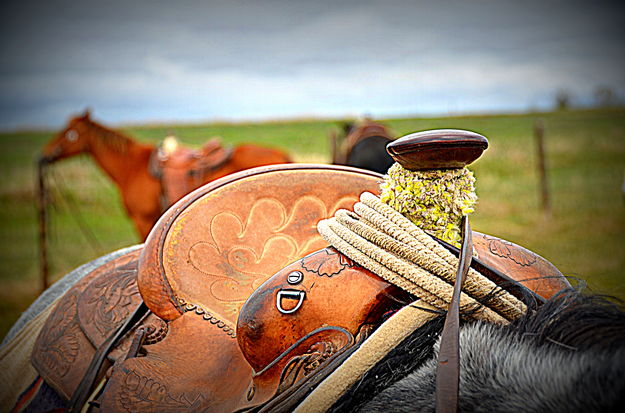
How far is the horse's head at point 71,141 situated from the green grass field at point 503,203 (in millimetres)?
263

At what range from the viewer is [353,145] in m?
3.60

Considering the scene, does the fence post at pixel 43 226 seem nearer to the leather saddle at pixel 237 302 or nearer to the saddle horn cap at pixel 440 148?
the leather saddle at pixel 237 302

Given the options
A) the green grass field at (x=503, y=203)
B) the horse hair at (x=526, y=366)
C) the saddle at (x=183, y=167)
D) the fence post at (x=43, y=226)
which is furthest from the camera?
the green grass field at (x=503, y=203)

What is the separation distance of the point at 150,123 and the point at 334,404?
2892 centimetres

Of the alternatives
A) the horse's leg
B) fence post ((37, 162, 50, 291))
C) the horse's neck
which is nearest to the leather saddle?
fence post ((37, 162, 50, 291))

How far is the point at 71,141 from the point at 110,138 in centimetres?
48

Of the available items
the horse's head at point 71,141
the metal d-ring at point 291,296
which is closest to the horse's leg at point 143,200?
the horse's head at point 71,141

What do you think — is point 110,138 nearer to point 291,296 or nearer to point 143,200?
point 143,200

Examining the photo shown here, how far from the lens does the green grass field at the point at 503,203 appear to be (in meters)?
6.12

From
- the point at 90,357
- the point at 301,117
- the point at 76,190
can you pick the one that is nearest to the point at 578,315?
the point at 90,357

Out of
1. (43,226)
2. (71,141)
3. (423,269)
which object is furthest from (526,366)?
(71,141)

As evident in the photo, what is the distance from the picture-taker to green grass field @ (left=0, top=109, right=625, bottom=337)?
20.1 ft

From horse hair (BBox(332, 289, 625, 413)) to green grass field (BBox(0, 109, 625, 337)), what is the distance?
115mm

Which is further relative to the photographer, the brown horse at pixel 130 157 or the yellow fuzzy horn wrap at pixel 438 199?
the brown horse at pixel 130 157
